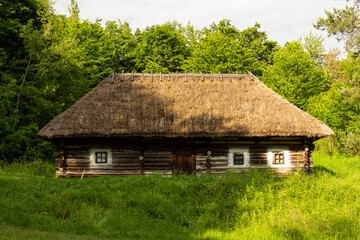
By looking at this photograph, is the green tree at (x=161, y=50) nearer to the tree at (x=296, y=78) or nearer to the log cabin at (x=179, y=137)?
the tree at (x=296, y=78)

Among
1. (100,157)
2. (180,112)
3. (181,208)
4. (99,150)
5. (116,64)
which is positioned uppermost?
(116,64)

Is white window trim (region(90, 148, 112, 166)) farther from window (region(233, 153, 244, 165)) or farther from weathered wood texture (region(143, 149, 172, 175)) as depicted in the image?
window (region(233, 153, 244, 165))

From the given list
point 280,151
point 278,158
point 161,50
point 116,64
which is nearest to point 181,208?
point 278,158

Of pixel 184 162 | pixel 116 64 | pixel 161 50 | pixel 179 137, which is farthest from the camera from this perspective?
pixel 116 64

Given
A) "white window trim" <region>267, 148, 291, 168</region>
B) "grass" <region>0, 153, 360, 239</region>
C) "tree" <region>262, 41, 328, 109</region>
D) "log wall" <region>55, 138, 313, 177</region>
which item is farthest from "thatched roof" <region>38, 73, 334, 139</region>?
"tree" <region>262, 41, 328, 109</region>

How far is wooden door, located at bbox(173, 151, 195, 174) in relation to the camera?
14820 mm

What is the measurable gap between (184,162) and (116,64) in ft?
65.8

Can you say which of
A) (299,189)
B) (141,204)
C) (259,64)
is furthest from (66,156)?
(259,64)

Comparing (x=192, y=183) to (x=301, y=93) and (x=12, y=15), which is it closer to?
(x=12, y=15)

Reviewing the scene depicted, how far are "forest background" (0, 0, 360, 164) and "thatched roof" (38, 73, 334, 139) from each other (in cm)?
448

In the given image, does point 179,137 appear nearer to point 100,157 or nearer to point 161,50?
point 100,157

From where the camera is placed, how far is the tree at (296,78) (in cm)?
2603

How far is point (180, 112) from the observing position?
15.0 meters

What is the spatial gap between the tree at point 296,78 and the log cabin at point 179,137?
453 inches
